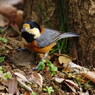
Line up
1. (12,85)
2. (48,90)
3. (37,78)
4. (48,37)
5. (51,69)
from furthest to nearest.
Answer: (48,37)
(51,69)
(37,78)
(48,90)
(12,85)

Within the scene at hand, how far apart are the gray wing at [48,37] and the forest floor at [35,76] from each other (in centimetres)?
32

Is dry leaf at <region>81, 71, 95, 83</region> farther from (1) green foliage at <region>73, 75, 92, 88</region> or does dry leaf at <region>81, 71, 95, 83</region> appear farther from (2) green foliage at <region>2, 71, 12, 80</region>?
(2) green foliage at <region>2, 71, 12, 80</region>

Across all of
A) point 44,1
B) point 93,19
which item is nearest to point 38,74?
point 93,19

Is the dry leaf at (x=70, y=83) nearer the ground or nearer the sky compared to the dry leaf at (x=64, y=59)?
nearer the ground

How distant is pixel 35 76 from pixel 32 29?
885mm

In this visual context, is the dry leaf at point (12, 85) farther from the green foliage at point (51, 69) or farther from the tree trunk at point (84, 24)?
the tree trunk at point (84, 24)

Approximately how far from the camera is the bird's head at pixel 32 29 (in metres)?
4.97

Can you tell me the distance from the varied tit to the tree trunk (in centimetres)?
18

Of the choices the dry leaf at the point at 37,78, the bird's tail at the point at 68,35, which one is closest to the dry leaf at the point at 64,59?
the bird's tail at the point at 68,35

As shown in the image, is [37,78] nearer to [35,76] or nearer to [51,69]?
[35,76]

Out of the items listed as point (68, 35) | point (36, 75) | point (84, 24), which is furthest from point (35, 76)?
point (84, 24)

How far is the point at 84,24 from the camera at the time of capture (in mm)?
5312

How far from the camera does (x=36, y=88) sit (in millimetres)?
4523

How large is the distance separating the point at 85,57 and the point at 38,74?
3.79ft
